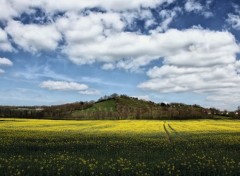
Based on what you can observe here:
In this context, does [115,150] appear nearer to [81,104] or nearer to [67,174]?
[67,174]

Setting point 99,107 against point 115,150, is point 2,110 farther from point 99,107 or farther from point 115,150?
point 115,150

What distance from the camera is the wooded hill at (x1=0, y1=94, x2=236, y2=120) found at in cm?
12583

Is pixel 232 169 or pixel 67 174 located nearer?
pixel 67 174

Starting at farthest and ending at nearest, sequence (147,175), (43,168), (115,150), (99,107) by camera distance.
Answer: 1. (99,107)
2. (115,150)
3. (43,168)
4. (147,175)

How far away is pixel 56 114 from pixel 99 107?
105ft

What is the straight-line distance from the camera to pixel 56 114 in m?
133

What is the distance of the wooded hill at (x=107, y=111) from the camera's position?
125831 millimetres

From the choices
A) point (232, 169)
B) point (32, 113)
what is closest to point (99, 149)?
point (232, 169)

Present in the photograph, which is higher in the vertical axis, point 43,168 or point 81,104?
point 81,104

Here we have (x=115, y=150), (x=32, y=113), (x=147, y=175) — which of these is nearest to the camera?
(x=147, y=175)

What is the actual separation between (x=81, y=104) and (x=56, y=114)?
35.6 m

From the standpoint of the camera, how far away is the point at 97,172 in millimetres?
14938

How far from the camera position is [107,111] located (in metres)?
150

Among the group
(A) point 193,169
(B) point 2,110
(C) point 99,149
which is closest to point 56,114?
(B) point 2,110
